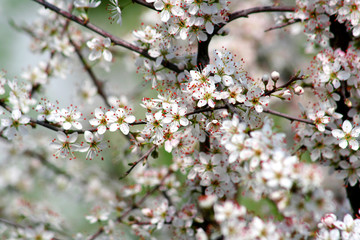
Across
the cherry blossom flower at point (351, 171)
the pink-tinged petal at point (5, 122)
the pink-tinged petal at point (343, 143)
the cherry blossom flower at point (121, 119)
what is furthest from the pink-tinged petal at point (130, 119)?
the cherry blossom flower at point (351, 171)

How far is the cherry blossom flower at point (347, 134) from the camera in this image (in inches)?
72.8

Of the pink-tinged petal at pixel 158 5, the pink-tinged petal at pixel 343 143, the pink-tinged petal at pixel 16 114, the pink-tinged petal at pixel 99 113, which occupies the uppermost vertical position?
the pink-tinged petal at pixel 158 5

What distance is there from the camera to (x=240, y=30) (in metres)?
5.17

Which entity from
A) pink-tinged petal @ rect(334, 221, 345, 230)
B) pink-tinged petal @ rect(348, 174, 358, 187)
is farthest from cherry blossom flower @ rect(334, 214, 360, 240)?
pink-tinged petal @ rect(348, 174, 358, 187)

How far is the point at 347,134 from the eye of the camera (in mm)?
1880

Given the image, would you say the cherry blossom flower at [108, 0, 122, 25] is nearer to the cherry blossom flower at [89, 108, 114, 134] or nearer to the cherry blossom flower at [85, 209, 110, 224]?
the cherry blossom flower at [89, 108, 114, 134]

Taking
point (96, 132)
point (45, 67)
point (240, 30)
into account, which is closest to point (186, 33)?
point (96, 132)

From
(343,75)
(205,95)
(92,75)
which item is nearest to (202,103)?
(205,95)

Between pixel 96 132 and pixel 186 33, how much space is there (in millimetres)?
648

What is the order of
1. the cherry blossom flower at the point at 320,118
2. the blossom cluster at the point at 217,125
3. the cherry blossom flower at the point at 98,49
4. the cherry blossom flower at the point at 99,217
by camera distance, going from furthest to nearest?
the cherry blossom flower at the point at 99,217
the cherry blossom flower at the point at 98,49
the cherry blossom flower at the point at 320,118
the blossom cluster at the point at 217,125

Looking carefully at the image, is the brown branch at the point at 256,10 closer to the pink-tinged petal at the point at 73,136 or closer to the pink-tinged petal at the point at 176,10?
the pink-tinged petal at the point at 176,10

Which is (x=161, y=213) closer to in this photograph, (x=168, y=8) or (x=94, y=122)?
(x=94, y=122)

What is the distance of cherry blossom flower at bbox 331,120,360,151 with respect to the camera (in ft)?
6.07

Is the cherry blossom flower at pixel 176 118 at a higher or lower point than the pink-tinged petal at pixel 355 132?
higher
